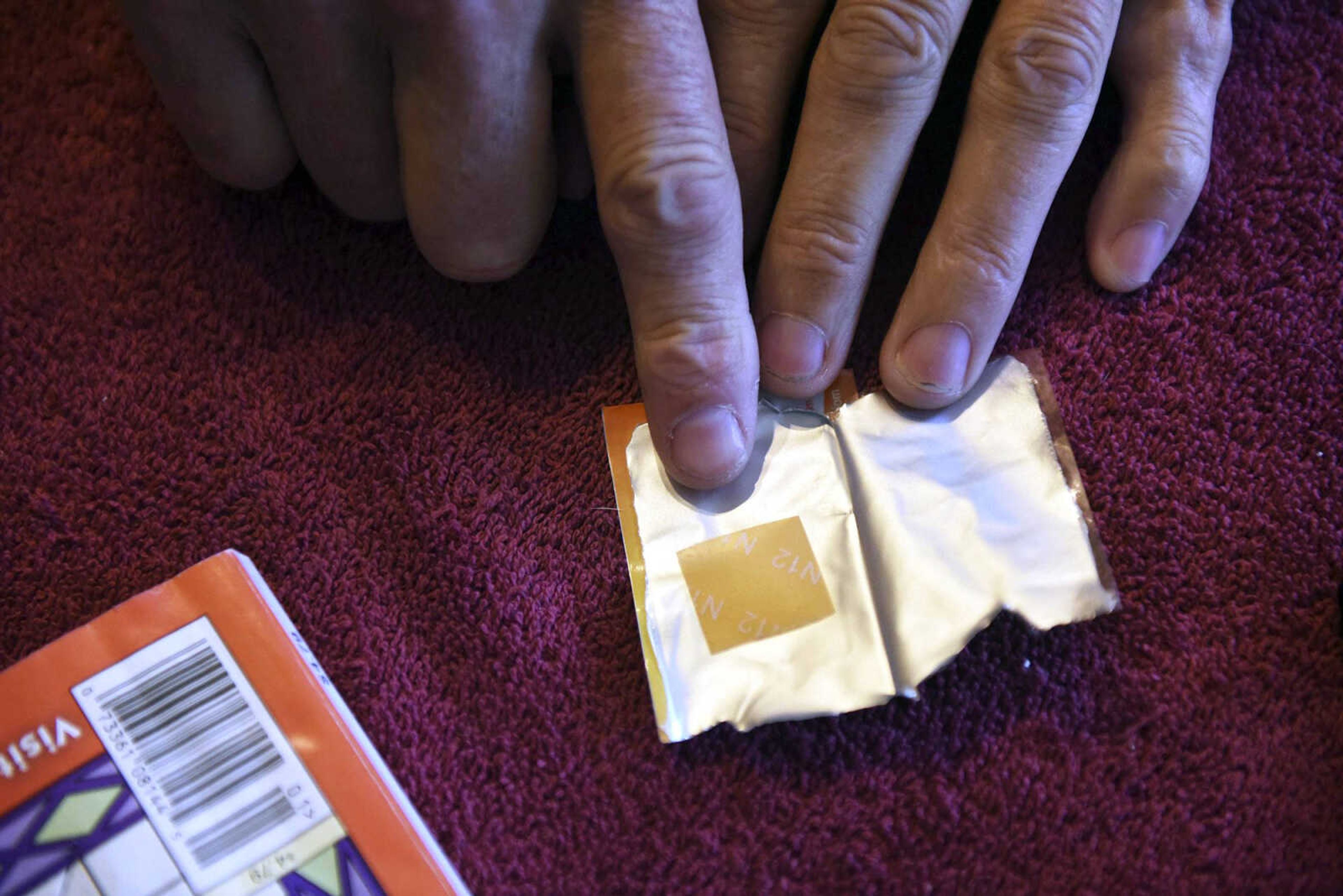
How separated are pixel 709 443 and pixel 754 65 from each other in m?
0.25

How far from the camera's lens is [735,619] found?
0.50m

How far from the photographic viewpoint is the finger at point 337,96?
46cm

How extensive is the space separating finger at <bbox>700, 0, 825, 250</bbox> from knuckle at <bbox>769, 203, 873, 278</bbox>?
2.0 inches

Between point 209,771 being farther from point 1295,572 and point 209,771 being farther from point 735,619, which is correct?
point 1295,572

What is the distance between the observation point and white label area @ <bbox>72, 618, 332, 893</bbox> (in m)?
0.47

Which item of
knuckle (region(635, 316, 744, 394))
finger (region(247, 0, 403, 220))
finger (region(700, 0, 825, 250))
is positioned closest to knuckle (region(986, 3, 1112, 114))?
finger (region(700, 0, 825, 250))

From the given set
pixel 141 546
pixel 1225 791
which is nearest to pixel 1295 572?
pixel 1225 791

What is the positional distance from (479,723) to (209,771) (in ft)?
0.48

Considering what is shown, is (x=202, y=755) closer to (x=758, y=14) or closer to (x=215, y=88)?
(x=215, y=88)

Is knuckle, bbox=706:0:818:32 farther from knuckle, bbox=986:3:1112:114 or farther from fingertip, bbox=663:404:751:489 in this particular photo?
fingertip, bbox=663:404:751:489

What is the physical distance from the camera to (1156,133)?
0.58 meters

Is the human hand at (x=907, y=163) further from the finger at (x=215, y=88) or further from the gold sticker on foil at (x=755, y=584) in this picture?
the finger at (x=215, y=88)

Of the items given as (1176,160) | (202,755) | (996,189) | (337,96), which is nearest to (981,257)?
(996,189)

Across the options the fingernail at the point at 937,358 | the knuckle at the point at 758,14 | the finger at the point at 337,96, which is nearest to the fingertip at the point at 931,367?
the fingernail at the point at 937,358
